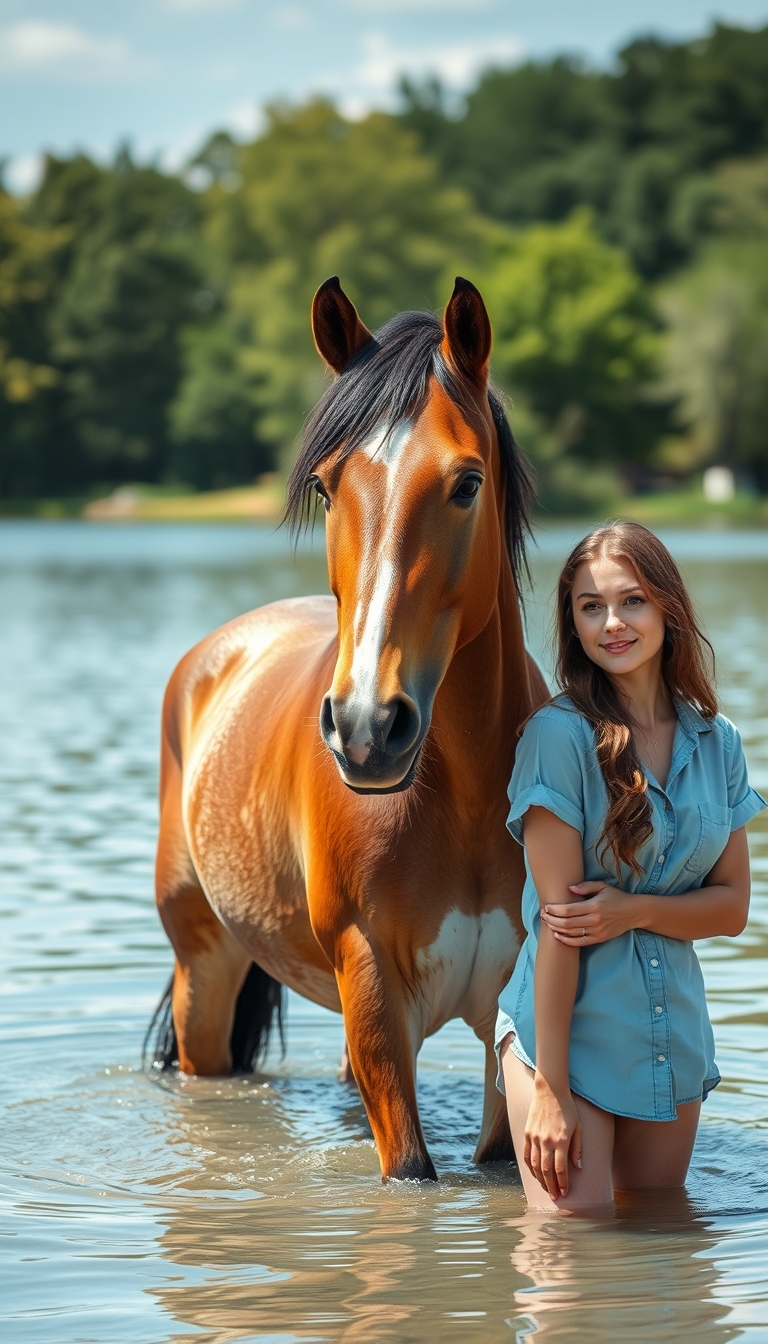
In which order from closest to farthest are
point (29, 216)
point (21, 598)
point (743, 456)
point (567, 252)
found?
point (21, 598)
point (743, 456)
point (567, 252)
point (29, 216)

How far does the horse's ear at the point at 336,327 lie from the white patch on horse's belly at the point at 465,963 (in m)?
1.33

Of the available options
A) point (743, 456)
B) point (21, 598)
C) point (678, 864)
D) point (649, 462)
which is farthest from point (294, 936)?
point (649, 462)

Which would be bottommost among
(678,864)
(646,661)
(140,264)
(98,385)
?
(678,864)

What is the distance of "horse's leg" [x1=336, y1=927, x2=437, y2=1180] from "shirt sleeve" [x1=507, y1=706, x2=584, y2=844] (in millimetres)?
508

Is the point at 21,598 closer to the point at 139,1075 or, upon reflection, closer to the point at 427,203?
the point at 139,1075

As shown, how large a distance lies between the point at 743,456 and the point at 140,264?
104 ft

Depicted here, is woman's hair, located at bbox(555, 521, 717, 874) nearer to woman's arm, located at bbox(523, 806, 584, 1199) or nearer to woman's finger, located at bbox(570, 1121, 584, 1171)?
woman's arm, located at bbox(523, 806, 584, 1199)

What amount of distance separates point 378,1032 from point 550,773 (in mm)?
794

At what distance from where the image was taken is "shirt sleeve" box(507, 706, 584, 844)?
3648 millimetres

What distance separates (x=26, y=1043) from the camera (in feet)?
19.8

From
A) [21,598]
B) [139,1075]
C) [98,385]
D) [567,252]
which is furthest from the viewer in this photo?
[98,385]

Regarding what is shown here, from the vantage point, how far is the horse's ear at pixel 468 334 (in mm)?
3744

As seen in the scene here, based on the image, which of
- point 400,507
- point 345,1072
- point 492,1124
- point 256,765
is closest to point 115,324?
point 345,1072

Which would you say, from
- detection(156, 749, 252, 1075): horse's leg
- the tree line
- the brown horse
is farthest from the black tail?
the tree line
